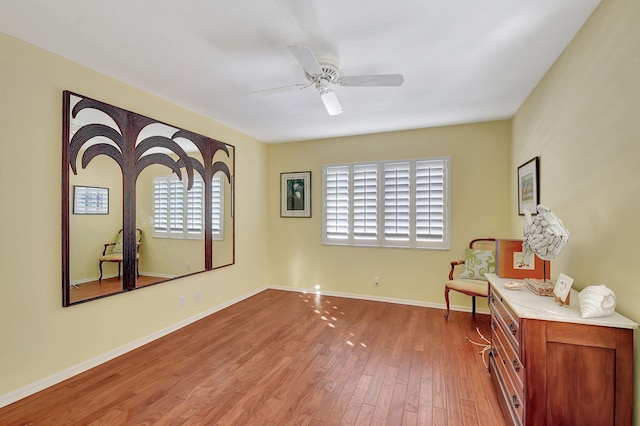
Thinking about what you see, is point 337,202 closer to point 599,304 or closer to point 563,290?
point 563,290

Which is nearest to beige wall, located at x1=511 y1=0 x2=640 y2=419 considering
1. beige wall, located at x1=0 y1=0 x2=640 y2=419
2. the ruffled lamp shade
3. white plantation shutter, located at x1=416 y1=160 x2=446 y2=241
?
beige wall, located at x1=0 y1=0 x2=640 y2=419

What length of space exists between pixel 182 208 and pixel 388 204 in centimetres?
287

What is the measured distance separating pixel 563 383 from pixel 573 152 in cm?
155

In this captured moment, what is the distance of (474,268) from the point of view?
3.70 metres

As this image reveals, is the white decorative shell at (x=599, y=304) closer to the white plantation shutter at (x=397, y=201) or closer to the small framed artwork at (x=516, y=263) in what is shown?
the small framed artwork at (x=516, y=263)

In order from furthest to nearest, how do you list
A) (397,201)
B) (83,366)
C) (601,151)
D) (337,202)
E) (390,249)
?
(337,202)
(390,249)
(397,201)
(83,366)
(601,151)

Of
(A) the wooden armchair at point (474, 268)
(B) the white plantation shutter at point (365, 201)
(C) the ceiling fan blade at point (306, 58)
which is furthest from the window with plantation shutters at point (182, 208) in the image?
(A) the wooden armchair at point (474, 268)

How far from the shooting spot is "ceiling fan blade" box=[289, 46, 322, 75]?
1.74 meters

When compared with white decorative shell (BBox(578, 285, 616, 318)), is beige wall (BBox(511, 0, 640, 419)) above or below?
above

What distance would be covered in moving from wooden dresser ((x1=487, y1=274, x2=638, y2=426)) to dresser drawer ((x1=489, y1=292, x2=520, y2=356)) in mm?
29

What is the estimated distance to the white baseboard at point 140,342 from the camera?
2.10 meters

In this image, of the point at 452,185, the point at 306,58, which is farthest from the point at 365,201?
the point at 306,58

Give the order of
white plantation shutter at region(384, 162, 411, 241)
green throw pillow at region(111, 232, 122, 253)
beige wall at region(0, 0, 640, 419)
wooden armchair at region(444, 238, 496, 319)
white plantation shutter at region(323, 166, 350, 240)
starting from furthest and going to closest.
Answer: white plantation shutter at region(323, 166, 350, 240) < white plantation shutter at region(384, 162, 411, 241) < wooden armchair at region(444, 238, 496, 319) < green throw pillow at region(111, 232, 122, 253) < beige wall at region(0, 0, 640, 419)

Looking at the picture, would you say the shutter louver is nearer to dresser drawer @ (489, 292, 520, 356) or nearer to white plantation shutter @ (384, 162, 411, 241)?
white plantation shutter @ (384, 162, 411, 241)
